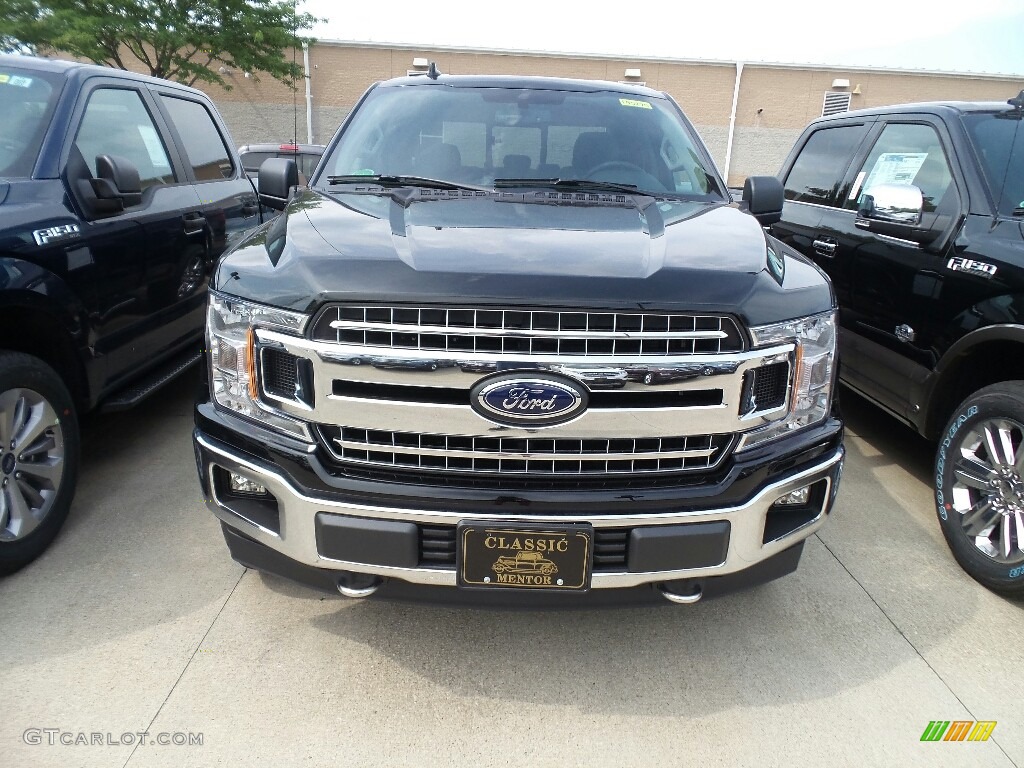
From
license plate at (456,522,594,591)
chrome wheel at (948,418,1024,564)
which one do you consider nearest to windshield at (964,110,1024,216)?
chrome wheel at (948,418,1024,564)

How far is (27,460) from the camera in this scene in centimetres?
296

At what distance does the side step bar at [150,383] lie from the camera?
357 centimetres

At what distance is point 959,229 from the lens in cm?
344

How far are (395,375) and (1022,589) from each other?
2.61m

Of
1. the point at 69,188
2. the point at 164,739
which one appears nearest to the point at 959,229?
the point at 164,739

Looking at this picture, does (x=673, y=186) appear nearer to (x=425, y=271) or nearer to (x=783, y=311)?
(x=783, y=311)

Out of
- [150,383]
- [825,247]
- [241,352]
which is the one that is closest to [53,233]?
[150,383]

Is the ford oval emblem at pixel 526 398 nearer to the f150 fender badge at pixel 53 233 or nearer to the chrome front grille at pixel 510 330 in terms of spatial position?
the chrome front grille at pixel 510 330

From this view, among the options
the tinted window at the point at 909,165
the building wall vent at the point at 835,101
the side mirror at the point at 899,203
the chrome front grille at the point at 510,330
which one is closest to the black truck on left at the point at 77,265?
the chrome front grille at the point at 510,330

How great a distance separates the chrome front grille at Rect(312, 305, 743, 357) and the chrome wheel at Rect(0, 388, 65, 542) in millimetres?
1660

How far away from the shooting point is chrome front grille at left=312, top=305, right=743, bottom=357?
1.95 m

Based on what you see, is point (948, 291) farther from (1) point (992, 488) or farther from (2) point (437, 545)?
(2) point (437, 545)

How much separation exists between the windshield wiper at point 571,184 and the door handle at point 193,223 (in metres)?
2.17

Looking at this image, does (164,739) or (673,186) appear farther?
(673,186)
